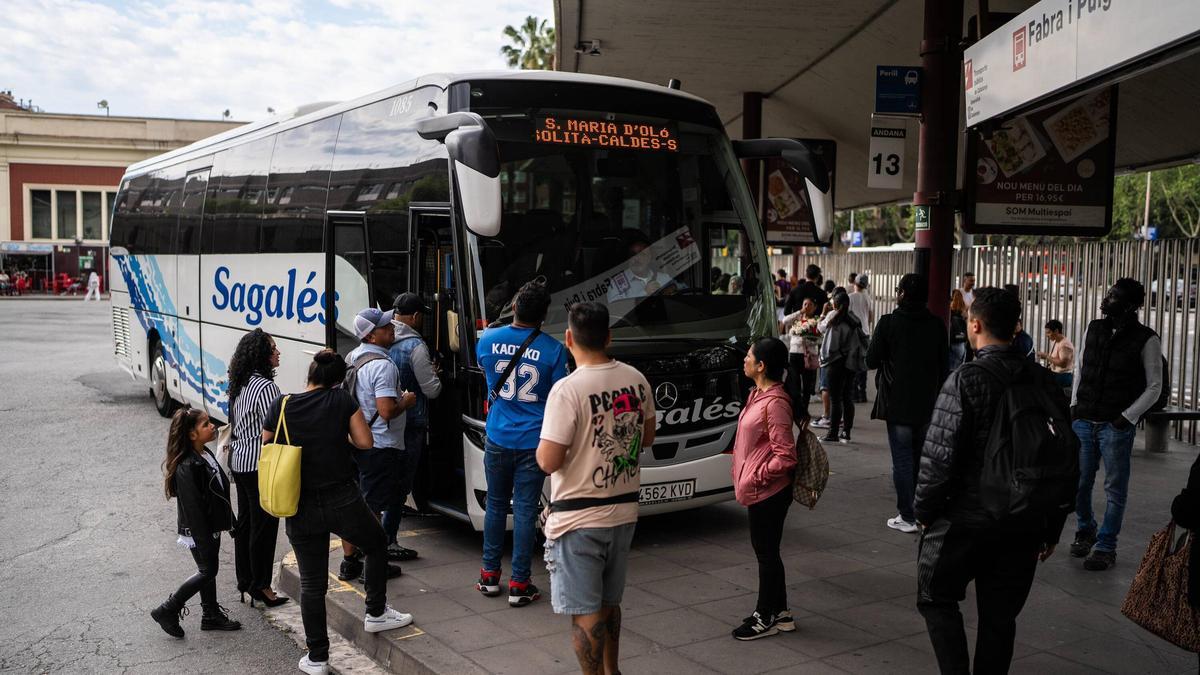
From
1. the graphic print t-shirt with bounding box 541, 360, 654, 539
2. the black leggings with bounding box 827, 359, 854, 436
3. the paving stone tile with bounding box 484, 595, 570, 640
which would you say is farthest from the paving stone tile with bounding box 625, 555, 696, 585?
the black leggings with bounding box 827, 359, 854, 436

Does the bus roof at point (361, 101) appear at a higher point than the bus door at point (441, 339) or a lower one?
higher

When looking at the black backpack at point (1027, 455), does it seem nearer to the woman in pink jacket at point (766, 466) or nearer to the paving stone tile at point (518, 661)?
the woman in pink jacket at point (766, 466)

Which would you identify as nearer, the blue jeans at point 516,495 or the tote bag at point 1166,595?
the tote bag at point 1166,595

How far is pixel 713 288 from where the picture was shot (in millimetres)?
7852

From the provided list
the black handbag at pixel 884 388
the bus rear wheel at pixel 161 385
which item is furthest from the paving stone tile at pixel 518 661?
the bus rear wheel at pixel 161 385

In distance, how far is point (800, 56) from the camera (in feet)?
49.7

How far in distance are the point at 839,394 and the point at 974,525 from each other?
8105 mm

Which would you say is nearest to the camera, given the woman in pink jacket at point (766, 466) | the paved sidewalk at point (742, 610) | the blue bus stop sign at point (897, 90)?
the paved sidewalk at point (742, 610)

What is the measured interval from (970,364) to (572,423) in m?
1.65

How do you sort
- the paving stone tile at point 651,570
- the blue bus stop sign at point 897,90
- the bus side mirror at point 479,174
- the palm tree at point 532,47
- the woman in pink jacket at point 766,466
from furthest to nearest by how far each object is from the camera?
the palm tree at point 532,47 → the blue bus stop sign at point 897,90 → the paving stone tile at point 651,570 → the bus side mirror at point 479,174 → the woman in pink jacket at point 766,466

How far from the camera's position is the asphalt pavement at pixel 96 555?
18.7 feet

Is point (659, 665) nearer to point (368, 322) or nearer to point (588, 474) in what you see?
point (588, 474)

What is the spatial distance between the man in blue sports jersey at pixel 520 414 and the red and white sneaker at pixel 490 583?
0.52ft

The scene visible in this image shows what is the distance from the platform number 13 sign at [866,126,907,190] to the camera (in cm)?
1034
